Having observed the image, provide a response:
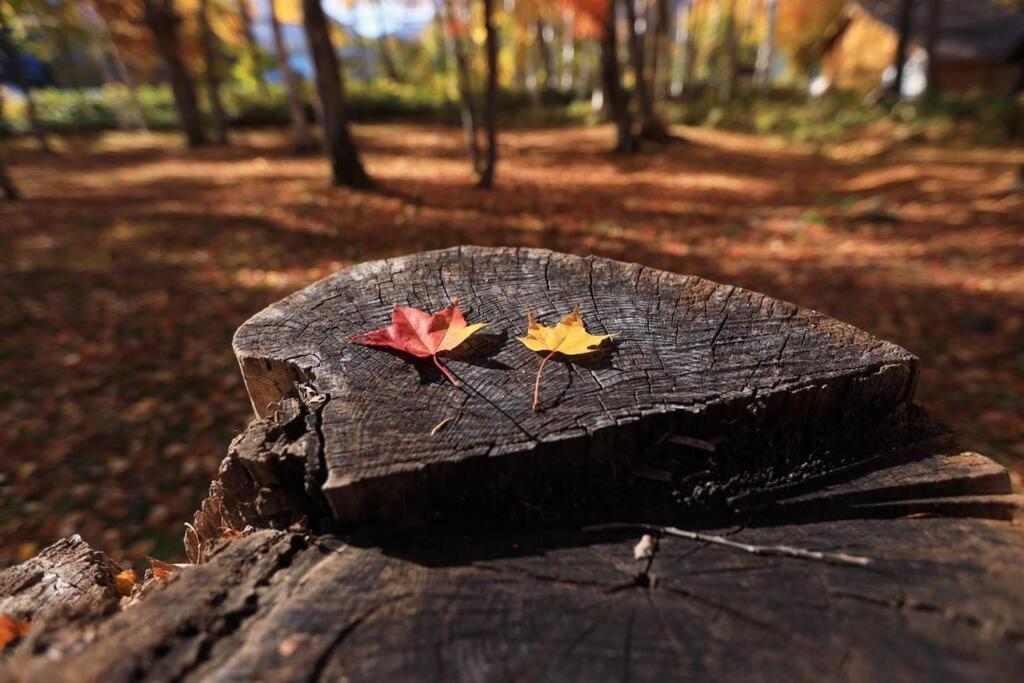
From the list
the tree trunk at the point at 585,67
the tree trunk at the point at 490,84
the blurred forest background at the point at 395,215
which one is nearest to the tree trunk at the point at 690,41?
the blurred forest background at the point at 395,215

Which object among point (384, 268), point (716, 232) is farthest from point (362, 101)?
point (384, 268)

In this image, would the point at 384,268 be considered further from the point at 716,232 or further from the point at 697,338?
the point at 716,232

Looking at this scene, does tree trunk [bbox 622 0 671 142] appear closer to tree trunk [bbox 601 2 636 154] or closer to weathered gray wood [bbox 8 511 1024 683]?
tree trunk [bbox 601 2 636 154]

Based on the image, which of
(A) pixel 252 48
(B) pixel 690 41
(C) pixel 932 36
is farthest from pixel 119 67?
(C) pixel 932 36

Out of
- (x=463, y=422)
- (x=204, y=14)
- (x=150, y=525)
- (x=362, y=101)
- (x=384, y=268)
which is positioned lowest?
(x=150, y=525)

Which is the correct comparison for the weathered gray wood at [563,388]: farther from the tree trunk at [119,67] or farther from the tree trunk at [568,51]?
the tree trunk at [568,51]

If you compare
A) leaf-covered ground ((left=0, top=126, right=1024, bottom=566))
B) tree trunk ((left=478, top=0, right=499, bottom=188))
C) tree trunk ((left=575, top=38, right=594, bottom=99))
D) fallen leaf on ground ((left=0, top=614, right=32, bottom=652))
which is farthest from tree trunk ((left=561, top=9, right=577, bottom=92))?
fallen leaf on ground ((left=0, top=614, right=32, bottom=652))
